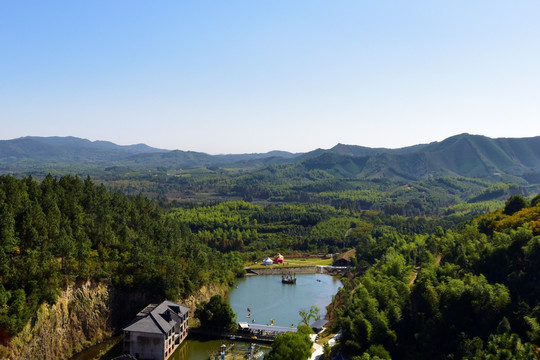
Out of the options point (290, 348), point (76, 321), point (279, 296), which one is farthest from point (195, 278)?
point (290, 348)

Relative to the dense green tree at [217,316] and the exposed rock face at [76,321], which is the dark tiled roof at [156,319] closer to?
the dense green tree at [217,316]

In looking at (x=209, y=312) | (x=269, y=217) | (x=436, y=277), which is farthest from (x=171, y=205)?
(x=436, y=277)

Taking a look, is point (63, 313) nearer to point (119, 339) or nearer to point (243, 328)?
point (119, 339)

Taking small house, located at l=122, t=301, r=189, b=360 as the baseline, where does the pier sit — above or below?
below

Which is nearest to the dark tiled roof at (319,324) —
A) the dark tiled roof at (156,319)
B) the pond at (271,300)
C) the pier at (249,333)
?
the pier at (249,333)

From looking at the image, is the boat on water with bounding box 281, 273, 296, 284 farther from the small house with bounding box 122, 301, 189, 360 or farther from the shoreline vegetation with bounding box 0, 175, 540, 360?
the small house with bounding box 122, 301, 189, 360

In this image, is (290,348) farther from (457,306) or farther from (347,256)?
(347,256)

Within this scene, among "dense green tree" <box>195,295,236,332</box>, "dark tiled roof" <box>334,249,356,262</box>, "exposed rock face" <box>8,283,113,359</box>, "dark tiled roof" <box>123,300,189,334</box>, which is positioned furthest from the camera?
"dark tiled roof" <box>334,249,356,262</box>

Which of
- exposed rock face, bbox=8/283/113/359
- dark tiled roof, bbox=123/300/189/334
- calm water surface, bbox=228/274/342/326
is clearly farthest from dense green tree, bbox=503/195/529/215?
exposed rock face, bbox=8/283/113/359

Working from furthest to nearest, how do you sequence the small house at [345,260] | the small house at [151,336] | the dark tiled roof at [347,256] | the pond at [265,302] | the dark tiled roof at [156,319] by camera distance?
the dark tiled roof at [347,256] < the small house at [345,260] < the pond at [265,302] < the dark tiled roof at [156,319] < the small house at [151,336]
